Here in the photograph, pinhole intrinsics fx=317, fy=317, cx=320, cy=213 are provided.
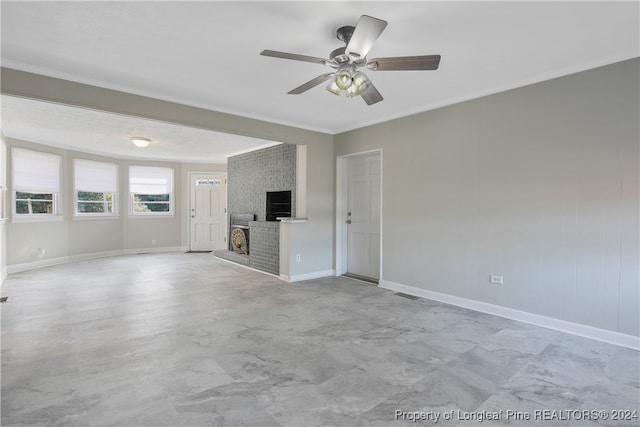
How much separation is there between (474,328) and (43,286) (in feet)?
19.2

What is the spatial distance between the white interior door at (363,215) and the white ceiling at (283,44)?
1.43 metres

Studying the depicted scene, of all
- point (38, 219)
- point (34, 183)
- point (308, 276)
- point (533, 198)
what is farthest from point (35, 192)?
point (533, 198)

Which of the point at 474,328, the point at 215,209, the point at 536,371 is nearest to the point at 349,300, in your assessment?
the point at 474,328

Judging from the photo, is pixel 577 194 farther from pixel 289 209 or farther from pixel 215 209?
pixel 215 209

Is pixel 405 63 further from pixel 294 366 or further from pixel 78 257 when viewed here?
pixel 78 257

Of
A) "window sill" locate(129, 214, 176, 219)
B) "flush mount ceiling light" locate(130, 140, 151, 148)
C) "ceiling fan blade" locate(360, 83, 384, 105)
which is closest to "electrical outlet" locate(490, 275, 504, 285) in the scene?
"ceiling fan blade" locate(360, 83, 384, 105)

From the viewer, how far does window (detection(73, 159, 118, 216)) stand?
6.97 m

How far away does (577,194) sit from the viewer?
303 centimetres

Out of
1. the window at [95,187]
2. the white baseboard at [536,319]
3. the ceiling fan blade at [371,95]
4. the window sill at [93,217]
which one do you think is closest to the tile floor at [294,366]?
the white baseboard at [536,319]

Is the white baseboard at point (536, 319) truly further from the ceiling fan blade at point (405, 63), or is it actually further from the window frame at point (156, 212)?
the window frame at point (156, 212)

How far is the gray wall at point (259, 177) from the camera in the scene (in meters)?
5.80

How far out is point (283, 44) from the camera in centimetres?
261

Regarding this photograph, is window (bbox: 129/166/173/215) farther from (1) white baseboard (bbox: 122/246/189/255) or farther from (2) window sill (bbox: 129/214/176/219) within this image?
(1) white baseboard (bbox: 122/246/189/255)

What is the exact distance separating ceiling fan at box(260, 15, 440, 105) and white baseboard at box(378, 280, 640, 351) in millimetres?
2687
